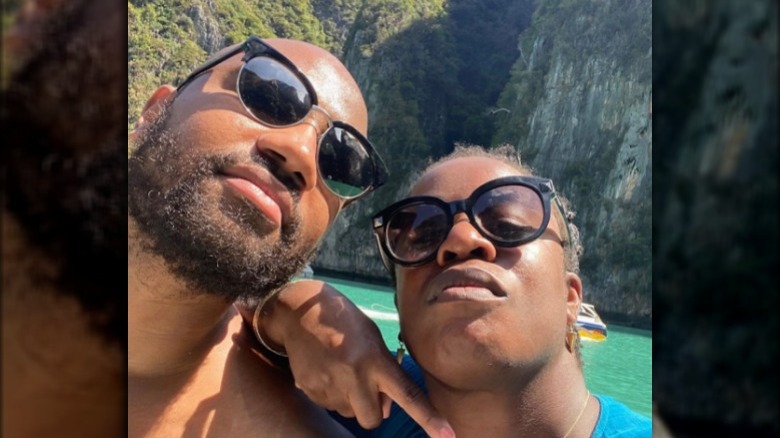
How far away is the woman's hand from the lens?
54 cm

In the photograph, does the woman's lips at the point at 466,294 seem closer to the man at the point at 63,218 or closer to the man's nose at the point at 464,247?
the man's nose at the point at 464,247

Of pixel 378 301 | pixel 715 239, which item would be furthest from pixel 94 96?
pixel 378 301

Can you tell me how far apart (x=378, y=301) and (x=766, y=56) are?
1017 cm

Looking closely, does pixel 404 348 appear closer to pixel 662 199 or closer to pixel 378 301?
pixel 662 199

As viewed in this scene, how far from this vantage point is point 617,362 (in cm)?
611

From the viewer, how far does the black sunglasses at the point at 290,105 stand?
0.67 meters

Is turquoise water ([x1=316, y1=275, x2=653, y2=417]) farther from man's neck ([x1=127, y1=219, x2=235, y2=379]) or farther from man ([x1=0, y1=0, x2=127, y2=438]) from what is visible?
man ([x1=0, y1=0, x2=127, y2=438])

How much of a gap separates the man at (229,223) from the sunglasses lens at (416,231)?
0.08 metres

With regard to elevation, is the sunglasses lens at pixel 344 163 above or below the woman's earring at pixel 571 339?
above

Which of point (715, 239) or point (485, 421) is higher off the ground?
point (715, 239)

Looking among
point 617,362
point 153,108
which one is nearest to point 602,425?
point 153,108

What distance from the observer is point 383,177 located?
809mm

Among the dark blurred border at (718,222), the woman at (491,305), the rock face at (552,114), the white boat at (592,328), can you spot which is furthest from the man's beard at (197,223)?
the rock face at (552,114)

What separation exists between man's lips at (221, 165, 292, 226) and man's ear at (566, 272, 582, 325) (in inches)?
14.7
